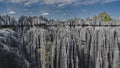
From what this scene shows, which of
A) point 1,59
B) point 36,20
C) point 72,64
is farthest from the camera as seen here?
point 36,20

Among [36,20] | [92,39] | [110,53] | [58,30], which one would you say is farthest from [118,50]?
[36,20]

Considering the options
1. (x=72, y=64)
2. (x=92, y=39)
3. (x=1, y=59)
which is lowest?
(x=72, y=64)

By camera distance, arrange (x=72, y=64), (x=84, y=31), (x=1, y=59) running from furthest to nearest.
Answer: (x=84, y=31) → (x=72, y=64) → (x=1, y=59)

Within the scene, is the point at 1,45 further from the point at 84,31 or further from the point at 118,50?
the point at 84,31

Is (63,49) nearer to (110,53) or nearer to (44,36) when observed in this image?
(44,36)

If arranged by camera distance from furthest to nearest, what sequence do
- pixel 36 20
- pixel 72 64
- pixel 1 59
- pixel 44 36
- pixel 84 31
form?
pixel 84 31
pixel 36 20
pixel 72 64
pixel 44 36
pixel 1 59

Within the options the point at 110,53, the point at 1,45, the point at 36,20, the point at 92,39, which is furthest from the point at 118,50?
the point at 1,45

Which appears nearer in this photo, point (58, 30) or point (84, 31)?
point (58, 30)

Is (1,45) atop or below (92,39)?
atop

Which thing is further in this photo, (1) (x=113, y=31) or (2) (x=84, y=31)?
(2) (x=84, y=31)
